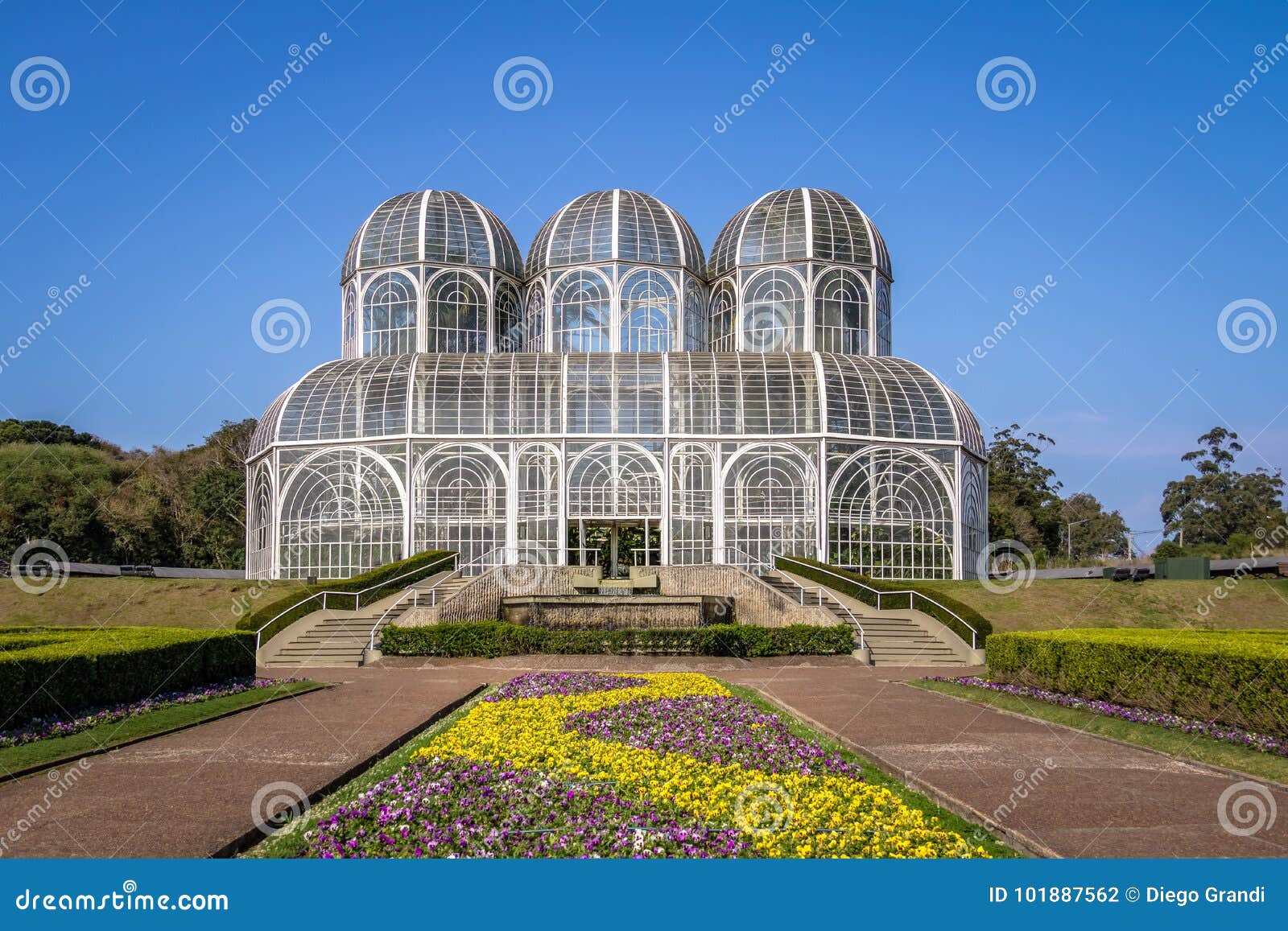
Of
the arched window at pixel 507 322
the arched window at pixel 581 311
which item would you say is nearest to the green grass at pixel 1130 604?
the arched window at pixel 581 311

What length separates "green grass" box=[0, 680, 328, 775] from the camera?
508 inches

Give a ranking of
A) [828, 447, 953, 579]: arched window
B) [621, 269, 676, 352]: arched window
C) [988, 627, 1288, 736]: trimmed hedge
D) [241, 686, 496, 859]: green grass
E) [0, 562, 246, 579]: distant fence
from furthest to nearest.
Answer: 1. [0, 562, 246, 579]: distant fence
2. [621, 269, 676, 352]: arched window
3. [828, 447, 953, 579]: arched window
4. [988, 627, 1288, 736]: trimmed hedge
5. [241, 686, 496, 859]: green grass

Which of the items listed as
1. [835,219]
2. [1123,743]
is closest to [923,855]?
[1123,743]

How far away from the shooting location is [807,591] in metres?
34.5

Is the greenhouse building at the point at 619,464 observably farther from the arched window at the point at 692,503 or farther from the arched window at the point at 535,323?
the arched window at the point at 535,323

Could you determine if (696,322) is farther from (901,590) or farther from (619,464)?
(901,590)

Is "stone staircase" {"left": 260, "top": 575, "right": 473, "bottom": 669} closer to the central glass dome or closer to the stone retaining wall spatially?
the stone retaining wall

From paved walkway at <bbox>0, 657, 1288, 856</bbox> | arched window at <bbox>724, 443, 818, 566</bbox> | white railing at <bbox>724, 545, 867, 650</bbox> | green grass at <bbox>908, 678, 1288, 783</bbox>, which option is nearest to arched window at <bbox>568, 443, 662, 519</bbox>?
arched window at <bbox>724, 443, 818, 566</bbox>

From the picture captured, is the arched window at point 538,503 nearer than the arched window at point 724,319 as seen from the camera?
Yes

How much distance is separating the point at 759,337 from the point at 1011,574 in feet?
49.9

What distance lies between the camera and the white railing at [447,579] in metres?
30.4

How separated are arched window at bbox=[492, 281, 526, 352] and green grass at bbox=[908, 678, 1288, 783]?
1353 inches

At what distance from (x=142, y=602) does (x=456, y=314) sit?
19220 millimetres

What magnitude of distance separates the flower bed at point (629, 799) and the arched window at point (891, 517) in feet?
83.1
